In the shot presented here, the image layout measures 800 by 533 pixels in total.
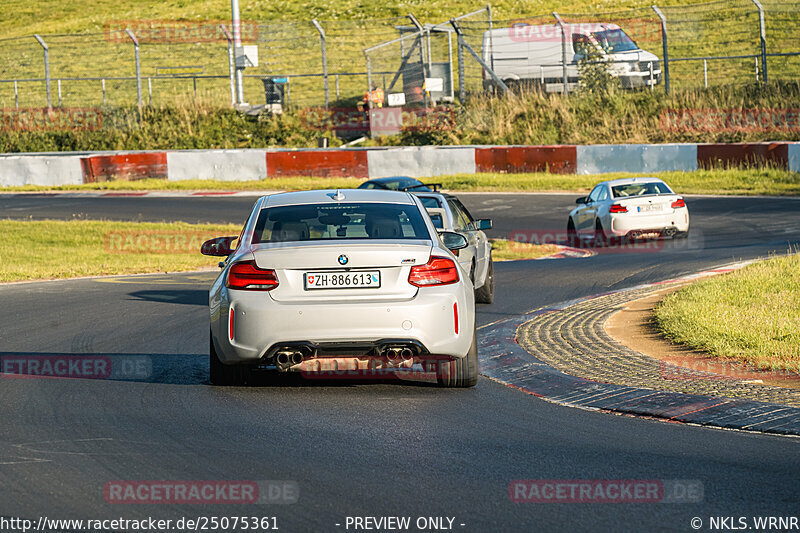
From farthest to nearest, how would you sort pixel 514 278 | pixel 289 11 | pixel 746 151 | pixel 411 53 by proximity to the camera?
1. pixel 289 11
2. pixel 411 53
3. pixel 746 151
4. pixel 514 278

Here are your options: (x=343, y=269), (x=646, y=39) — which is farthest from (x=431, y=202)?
(x=646, y=39)

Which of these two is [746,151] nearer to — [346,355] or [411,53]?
[411,53]

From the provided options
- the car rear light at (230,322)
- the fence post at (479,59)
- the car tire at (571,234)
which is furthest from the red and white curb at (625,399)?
the fence post at (479,59)

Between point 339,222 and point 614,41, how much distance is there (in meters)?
31.4

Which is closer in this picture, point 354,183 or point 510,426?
point 510,426

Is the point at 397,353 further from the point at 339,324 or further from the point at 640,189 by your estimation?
the point at 640,189

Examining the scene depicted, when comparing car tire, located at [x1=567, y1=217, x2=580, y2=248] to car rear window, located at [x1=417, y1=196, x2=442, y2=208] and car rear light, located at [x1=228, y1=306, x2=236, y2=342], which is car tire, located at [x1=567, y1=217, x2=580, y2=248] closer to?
car rear window, located at [x1=417, y1=196, x2=442, y2=208]

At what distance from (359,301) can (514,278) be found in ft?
28.7

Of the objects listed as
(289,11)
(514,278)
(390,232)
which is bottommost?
(514,278)

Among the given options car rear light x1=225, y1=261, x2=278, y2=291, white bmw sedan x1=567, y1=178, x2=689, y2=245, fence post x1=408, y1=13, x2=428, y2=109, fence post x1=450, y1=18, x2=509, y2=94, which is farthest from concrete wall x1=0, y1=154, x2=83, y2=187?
car rear light x1=225, y1=261, x2=278, y2=291

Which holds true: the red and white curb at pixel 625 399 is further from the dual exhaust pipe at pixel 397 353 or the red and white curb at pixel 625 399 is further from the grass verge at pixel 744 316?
the grass verge at pixel 744 316

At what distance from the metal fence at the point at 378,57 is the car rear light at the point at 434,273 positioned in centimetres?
2620

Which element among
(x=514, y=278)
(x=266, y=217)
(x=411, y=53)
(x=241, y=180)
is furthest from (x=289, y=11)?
(x=266, y=217)

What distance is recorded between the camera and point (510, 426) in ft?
23.5
